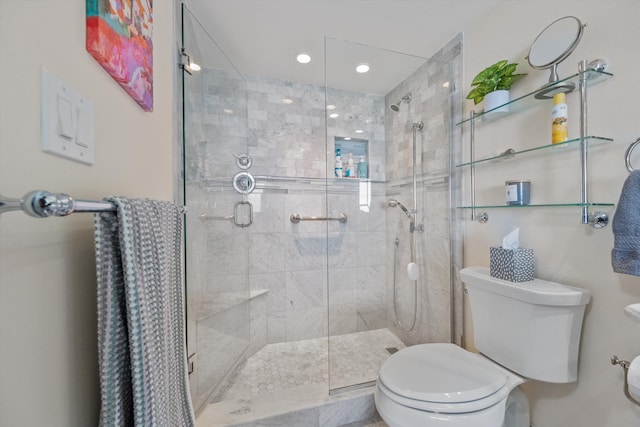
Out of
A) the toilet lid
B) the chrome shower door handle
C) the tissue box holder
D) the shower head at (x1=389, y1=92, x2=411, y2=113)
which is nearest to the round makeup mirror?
the tissue box holder

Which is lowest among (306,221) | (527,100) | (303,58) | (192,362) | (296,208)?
(192,362)

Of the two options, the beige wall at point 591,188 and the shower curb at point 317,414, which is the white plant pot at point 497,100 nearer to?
the beige wall at point 591,188

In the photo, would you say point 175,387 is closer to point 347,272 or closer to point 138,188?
point 138,188

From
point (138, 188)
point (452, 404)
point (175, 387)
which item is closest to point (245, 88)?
point (138, 188)

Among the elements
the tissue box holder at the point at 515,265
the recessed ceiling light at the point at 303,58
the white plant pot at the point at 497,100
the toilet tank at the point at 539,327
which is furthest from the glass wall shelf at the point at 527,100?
the recessed ceiling light at the point at 303,58

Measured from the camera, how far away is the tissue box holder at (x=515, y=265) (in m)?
1.15

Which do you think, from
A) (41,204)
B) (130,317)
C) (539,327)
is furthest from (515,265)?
(41,204)

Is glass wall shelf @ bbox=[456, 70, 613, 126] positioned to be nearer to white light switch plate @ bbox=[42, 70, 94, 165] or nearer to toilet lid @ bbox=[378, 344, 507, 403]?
toilet lid @ bbox=[378, 344, 507, 403]

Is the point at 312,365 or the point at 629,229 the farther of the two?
the point at 312,365

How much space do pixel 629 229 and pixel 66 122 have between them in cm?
145

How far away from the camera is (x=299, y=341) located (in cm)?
218

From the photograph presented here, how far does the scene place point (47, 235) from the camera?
0.47 meters

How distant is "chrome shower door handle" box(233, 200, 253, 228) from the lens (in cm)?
189

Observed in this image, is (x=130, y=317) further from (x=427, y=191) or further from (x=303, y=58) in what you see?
(x=303, y=58)
